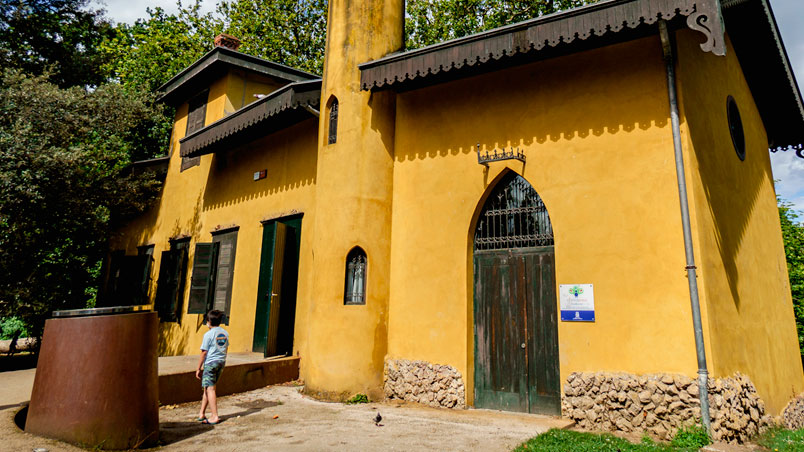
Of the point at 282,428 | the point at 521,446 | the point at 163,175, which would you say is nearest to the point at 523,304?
the point at 521,446

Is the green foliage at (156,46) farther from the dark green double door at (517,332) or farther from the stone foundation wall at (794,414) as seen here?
the stone foundation wall at (794,414)

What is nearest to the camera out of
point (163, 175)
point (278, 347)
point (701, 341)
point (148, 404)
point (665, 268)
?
point (148, 404)

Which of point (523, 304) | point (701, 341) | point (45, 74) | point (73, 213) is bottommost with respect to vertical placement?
point (701, 341)

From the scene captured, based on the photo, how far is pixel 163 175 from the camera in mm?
13422

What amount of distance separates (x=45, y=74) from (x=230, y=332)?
7.28 meters

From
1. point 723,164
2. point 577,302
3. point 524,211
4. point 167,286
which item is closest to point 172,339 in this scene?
point 167,286

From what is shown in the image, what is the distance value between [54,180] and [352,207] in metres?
7.11

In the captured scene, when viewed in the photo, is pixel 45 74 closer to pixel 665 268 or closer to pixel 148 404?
pixel 148 404

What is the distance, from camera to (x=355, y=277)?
742 cm

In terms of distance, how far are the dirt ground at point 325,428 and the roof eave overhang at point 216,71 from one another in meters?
8.14

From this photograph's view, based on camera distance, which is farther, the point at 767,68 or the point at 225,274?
the point at 225,274

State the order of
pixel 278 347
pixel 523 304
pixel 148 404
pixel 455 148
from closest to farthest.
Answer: pixel 148 404, pixel 523 304, pixel 455 148, pixel 278 347

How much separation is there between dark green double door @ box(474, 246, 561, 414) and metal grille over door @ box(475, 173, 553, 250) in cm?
13

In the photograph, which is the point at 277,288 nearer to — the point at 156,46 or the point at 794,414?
the point at 794,414
